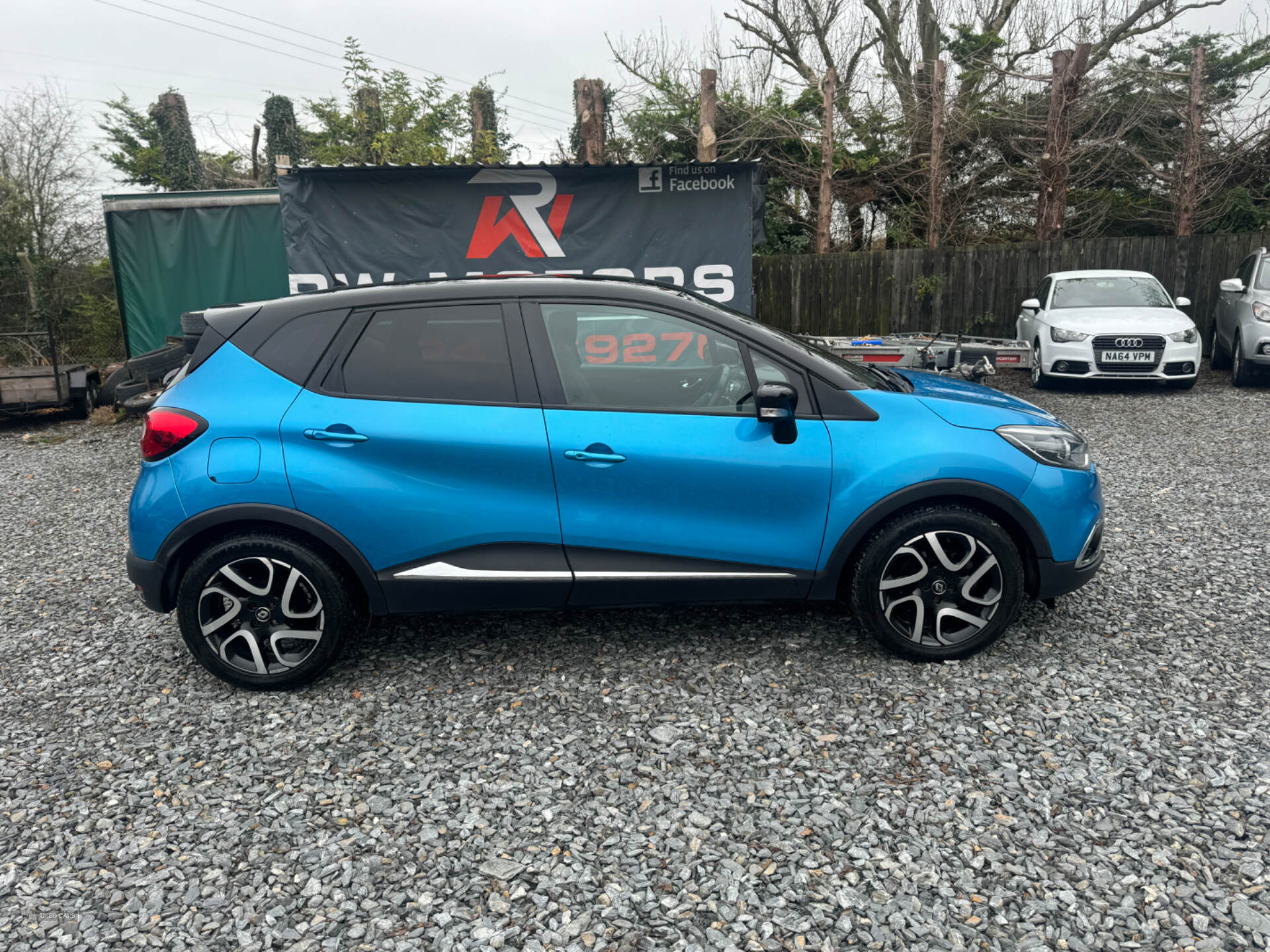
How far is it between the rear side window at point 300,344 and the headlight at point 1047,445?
9.14 feet

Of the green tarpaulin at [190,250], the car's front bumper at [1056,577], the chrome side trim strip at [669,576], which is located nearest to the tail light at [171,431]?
the chrome side trim strip at [669,576]

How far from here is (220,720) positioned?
10.9ft

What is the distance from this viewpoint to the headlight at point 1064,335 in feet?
35.1

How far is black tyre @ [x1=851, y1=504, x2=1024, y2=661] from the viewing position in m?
3.41

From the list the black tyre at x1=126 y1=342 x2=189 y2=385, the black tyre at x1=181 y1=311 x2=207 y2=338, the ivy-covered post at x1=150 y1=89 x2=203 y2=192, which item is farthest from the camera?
the ivy-covered post at x1=150 y1=89 x2=203 y2=192

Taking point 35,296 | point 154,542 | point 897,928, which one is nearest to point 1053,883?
point 897,928

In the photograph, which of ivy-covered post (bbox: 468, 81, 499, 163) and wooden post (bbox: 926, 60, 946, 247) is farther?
wooden post (bbox: 926, 60, 946, 247)

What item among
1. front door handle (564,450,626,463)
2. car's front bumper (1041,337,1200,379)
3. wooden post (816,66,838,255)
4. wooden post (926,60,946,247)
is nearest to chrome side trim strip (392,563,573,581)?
front door handle (564,450,626,463)

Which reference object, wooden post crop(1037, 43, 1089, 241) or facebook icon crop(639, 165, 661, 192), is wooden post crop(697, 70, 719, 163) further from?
wooden post crop(1037, 43, 1089, 241)

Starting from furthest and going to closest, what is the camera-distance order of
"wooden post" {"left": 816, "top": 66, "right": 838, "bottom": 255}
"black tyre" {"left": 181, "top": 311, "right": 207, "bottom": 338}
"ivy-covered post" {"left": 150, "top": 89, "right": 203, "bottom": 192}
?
"ivy-covered post" {"left": 150, "top": 89, "right": 203, "bottom": 192}, "wooden post" {"left": 816, "top": 66, "right": 838, "bottom": 255}, "black tyre" {"left": 181, "top": 311, "right": 207, "bottom": 338}

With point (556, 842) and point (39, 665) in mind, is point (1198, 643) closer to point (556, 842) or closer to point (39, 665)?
point (556, 842)

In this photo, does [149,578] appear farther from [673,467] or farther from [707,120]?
[707,120]

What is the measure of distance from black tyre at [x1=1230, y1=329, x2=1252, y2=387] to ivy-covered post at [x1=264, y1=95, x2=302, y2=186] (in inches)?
927

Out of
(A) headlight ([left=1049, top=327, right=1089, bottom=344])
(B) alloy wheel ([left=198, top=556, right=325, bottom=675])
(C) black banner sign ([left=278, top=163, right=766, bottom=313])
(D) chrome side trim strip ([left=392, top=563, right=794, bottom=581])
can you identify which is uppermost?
(C) black banner sign ([left=278, top=163, right=766, bottom=313])
